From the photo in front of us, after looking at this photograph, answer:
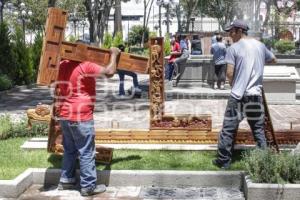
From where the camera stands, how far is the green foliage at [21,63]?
2120cm

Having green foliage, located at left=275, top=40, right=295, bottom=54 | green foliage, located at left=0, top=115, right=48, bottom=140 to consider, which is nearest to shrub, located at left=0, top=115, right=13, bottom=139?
green foliage, located at left=0, top=115, right=48, bottom=140

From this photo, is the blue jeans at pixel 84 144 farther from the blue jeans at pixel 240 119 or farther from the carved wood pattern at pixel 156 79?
the carved wood pattern at pixel 156 79

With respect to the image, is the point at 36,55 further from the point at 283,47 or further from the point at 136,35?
the point at 136,35

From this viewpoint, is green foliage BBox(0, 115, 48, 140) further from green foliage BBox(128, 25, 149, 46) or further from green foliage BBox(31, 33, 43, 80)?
green foliage BBox(128, 25, 149, 46)

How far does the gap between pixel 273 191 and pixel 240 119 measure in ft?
4.02

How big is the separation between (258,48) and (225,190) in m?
1.79

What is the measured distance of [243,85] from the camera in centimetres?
725

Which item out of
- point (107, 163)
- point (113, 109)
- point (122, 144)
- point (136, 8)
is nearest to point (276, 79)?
point (113, 109)

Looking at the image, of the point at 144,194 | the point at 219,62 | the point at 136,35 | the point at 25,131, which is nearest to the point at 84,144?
the point at 144,194

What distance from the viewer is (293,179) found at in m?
6.59

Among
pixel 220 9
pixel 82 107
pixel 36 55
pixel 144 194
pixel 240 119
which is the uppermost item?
pixel 220 9

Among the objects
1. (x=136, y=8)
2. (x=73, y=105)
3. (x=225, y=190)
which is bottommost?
(x=225, y=190)

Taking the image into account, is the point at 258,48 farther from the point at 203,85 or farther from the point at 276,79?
the point at 203,85

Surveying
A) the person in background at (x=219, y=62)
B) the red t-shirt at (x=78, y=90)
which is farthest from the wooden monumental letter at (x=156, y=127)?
the person in background at (x=219, y=62)
